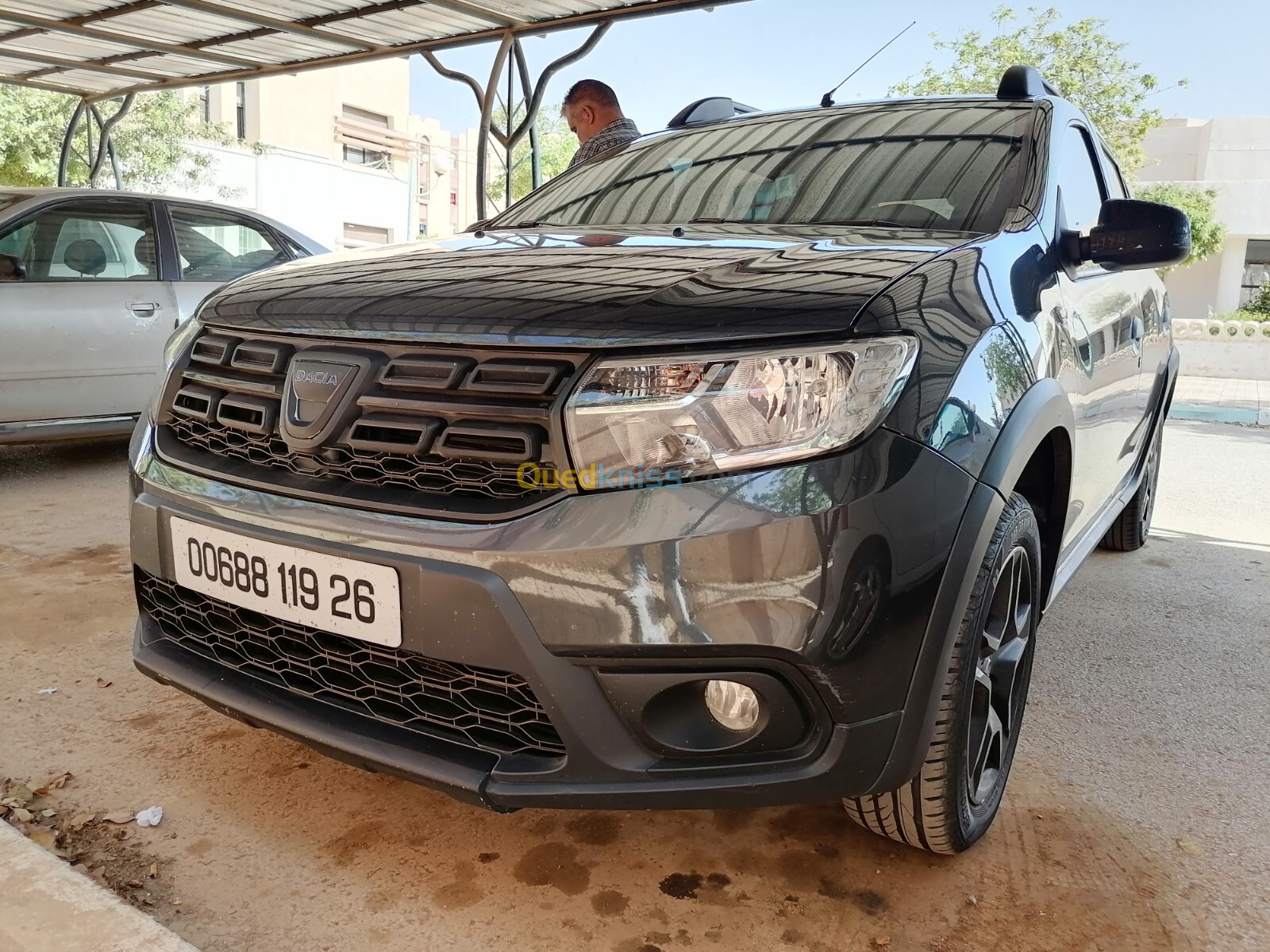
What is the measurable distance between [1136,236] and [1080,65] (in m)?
19.6

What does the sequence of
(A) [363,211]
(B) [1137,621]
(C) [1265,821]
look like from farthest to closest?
(A) [363,211], (B) [1137,621], (C) [1265,821]

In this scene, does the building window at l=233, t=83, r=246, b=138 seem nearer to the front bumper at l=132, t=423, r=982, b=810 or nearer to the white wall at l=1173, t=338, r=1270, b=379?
the white wall at l=1173, t=338, r=1270, b=379

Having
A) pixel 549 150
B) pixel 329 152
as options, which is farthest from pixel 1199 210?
pixel 329 152

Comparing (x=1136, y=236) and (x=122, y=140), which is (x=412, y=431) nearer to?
(x=1136, y=236)

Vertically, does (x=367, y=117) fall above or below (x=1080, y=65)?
above

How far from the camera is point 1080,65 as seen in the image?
1884 centimetres

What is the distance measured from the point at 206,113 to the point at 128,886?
31962mm

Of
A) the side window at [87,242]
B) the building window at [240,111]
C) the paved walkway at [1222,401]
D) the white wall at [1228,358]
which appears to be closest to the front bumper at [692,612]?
the side window at [87,242]

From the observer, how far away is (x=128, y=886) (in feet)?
5.57

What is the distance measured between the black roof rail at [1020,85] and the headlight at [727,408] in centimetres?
150

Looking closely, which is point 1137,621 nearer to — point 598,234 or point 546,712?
point 598,234

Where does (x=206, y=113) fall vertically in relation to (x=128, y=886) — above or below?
above

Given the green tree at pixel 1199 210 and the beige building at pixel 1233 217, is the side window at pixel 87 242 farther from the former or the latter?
the beige building at pixel 1233 217

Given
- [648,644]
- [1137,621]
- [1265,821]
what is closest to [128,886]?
[648,644]
